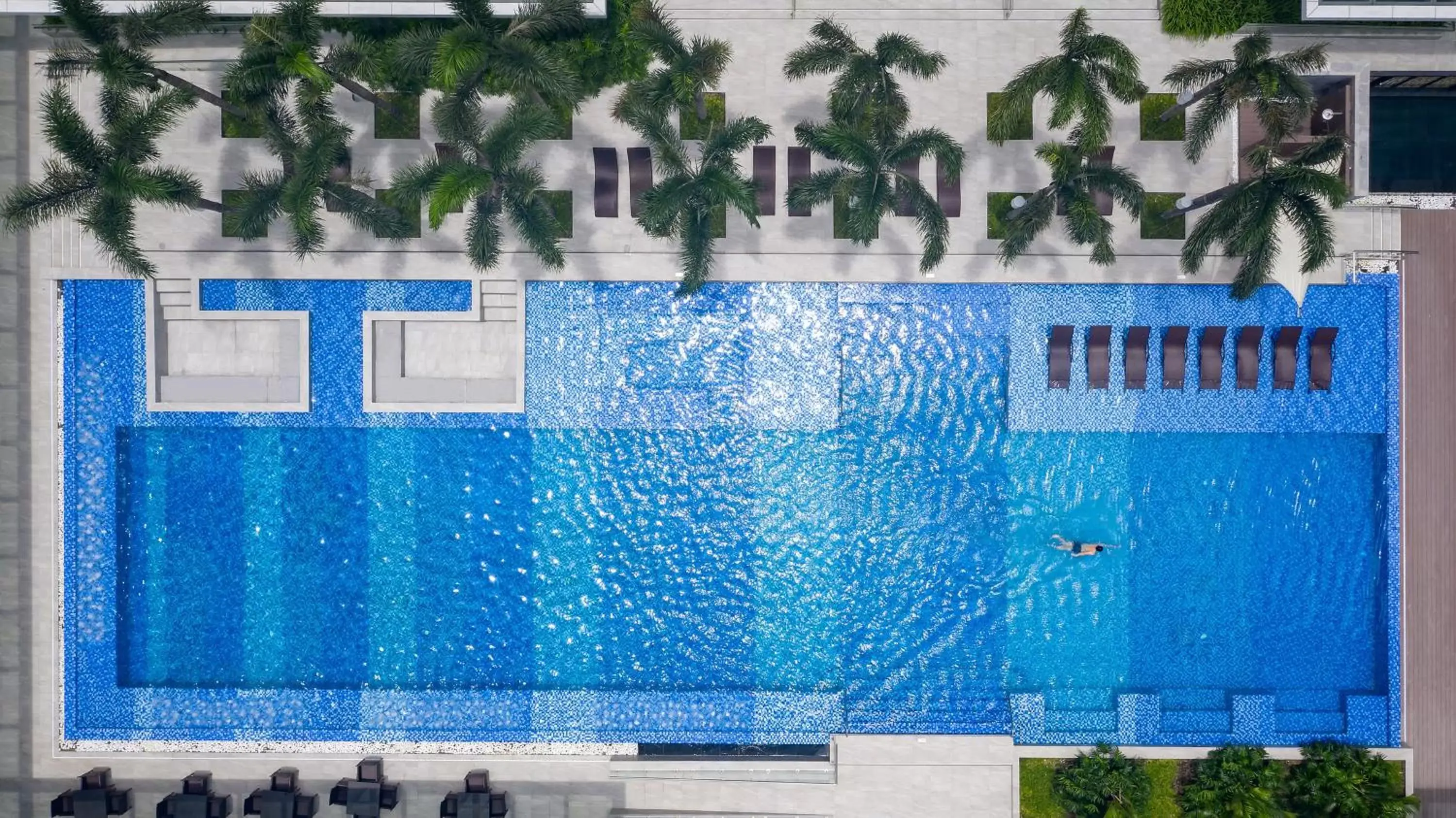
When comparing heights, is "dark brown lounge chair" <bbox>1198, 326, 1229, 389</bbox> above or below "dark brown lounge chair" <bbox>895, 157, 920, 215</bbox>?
below

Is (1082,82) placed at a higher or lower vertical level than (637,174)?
higher

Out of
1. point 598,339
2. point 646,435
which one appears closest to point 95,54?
point 598,339

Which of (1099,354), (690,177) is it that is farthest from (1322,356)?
(690,177)

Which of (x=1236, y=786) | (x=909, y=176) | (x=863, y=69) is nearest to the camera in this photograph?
(x=863, y=69)

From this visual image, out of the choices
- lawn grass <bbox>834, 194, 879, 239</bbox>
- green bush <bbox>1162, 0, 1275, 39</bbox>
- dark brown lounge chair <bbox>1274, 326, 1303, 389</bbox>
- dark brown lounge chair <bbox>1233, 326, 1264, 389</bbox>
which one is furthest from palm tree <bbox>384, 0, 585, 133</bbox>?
dark brown lounge chair <bbox>1274, 326, 1303, 389</bbox>

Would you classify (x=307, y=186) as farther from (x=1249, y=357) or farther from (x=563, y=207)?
(x=1249, y=357)

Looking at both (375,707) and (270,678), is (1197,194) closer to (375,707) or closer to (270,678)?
(375,707)

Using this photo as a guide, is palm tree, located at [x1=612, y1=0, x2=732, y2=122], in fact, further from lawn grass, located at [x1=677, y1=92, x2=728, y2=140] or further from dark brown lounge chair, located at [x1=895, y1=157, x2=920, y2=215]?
dark brown lounge chair, located at [x1=895, y1=157, x2=920, y2=215]
